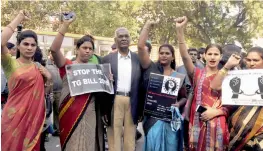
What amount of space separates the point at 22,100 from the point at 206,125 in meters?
1.90

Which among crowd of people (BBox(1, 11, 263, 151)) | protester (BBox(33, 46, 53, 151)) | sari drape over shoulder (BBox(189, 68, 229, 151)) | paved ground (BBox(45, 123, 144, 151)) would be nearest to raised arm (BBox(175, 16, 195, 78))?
crowd of people (BBox(1, 11, 263, 151))

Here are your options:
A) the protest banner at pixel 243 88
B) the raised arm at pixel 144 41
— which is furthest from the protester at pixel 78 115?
the protest banner at pixel 243 88

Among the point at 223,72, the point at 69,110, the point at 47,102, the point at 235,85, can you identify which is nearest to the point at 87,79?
the point at 69,110

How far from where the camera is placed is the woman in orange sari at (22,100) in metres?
3.68

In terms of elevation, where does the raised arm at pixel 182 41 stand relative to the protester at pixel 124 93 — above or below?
above

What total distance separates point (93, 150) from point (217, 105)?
149 centimetres

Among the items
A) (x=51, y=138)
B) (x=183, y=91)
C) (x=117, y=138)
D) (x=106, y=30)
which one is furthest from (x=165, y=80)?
(x=106, y=30)

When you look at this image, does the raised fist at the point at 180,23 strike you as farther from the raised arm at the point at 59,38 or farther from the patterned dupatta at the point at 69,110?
the patterned dupatta at the point at 69,110

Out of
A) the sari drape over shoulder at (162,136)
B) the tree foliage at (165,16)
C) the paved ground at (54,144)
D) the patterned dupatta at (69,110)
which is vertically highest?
the tree foliage at (165,16)

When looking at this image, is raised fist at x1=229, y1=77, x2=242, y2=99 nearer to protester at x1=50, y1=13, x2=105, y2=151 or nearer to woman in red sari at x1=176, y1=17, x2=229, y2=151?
woman in red sari at x1=176, y1=17, x2=229, y2=151

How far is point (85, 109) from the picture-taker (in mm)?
4125

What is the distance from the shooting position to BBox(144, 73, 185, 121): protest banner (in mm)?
4188

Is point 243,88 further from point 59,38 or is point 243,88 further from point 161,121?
point 59,38

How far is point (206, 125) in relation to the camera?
3.81 metres
